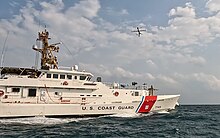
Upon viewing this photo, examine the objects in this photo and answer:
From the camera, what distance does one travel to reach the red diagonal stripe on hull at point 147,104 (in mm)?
23625

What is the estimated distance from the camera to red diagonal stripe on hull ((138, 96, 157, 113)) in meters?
23.6

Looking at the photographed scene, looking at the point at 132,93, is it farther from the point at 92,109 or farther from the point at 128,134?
the point at 128,134

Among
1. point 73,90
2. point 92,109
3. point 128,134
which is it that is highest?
point 73,90

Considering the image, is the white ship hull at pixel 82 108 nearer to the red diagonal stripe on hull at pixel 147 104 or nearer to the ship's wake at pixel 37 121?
the red diagonal stripe on hull at pixel 147 104

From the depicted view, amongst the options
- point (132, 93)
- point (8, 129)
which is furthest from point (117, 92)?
point (8, 129)

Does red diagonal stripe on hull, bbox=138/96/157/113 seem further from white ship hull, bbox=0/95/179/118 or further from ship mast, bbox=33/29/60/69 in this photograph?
ship mast, bbox=33/29/60/69

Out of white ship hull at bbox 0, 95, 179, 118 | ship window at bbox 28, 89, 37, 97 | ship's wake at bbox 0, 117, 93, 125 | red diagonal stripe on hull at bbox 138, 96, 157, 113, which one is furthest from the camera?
red diagonal stripe on hull at bbox 138, 96, 157, 113

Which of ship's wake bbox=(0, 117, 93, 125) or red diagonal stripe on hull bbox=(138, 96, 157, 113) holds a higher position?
red diagonal stripe on hull bbox=(138, 96, 157, 113)

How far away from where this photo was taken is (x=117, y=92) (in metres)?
23.1

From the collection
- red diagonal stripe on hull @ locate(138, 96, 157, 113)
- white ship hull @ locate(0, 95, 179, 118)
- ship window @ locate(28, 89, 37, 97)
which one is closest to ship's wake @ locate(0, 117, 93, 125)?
white ship hull @ locate(0, 95, 179, 118)

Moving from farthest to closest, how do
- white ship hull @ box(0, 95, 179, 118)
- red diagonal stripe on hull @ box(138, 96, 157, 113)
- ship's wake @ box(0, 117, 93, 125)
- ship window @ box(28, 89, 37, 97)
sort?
red diagonal stripe on hull @ box(138, 96, 157, 113)
ship window @ box(28, 89, 37, 97)
white ship hull @ box(0, 95, 179, 118)
ship's wake @ box(0, 117, 93, 125)

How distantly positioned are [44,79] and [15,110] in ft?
10.3

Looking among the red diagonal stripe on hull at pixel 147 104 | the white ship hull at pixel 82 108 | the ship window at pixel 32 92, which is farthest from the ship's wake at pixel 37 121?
the red diagonal stripe on hull at pixel 147 104

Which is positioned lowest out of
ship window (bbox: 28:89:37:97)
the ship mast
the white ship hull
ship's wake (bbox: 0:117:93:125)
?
ship's wake (bbox: 0:117:93:125)
